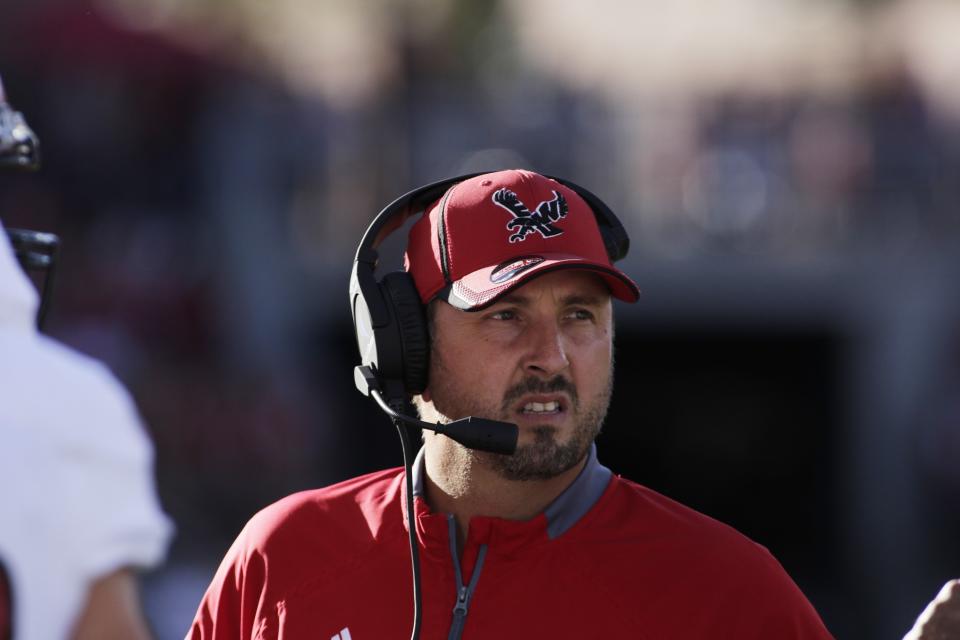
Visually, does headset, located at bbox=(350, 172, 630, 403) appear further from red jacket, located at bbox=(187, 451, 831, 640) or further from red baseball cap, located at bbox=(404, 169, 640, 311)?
red jacket, located at bbox=(187, 451, 831, 640)

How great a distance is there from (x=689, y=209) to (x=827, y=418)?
6.99 ft

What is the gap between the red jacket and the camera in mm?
2004

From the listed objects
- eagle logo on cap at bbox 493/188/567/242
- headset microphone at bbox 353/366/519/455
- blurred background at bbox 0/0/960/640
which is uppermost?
eagle logo on cap at bbox 493/188/567/242

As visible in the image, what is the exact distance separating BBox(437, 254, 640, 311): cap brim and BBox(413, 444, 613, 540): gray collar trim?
0.88ft

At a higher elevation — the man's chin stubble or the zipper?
A: the man's chin stubble

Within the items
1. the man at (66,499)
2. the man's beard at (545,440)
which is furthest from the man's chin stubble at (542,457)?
the man at (66,499)

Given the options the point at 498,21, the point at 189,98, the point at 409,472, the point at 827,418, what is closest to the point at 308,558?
the point at 409,472

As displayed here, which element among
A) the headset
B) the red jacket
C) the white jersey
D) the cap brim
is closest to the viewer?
the white jersey

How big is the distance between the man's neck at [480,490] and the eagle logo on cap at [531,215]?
0.35 m

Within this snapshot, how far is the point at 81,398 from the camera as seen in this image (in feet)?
5.85

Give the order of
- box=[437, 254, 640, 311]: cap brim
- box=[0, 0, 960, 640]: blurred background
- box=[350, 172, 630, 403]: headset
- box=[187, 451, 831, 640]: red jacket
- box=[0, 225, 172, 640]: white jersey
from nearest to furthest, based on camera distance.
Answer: box=[0, 225, 172, 640]: white jersey → box=[187, 451, 831, 640]: red jacket → box=[437, 254, 640, 311]: cap brim → box=[350, 172, 630, 403]: headset → box=[0, 0, 960, 640]: blurred background

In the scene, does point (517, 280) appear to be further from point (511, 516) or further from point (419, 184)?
point (419, 184)

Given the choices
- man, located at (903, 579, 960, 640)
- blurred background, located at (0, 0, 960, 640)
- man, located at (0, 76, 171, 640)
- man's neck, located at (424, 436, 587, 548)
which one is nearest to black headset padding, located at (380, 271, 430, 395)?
man's neck, located at (424, 436, 587, 548)

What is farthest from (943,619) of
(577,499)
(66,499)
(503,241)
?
(66,499)
